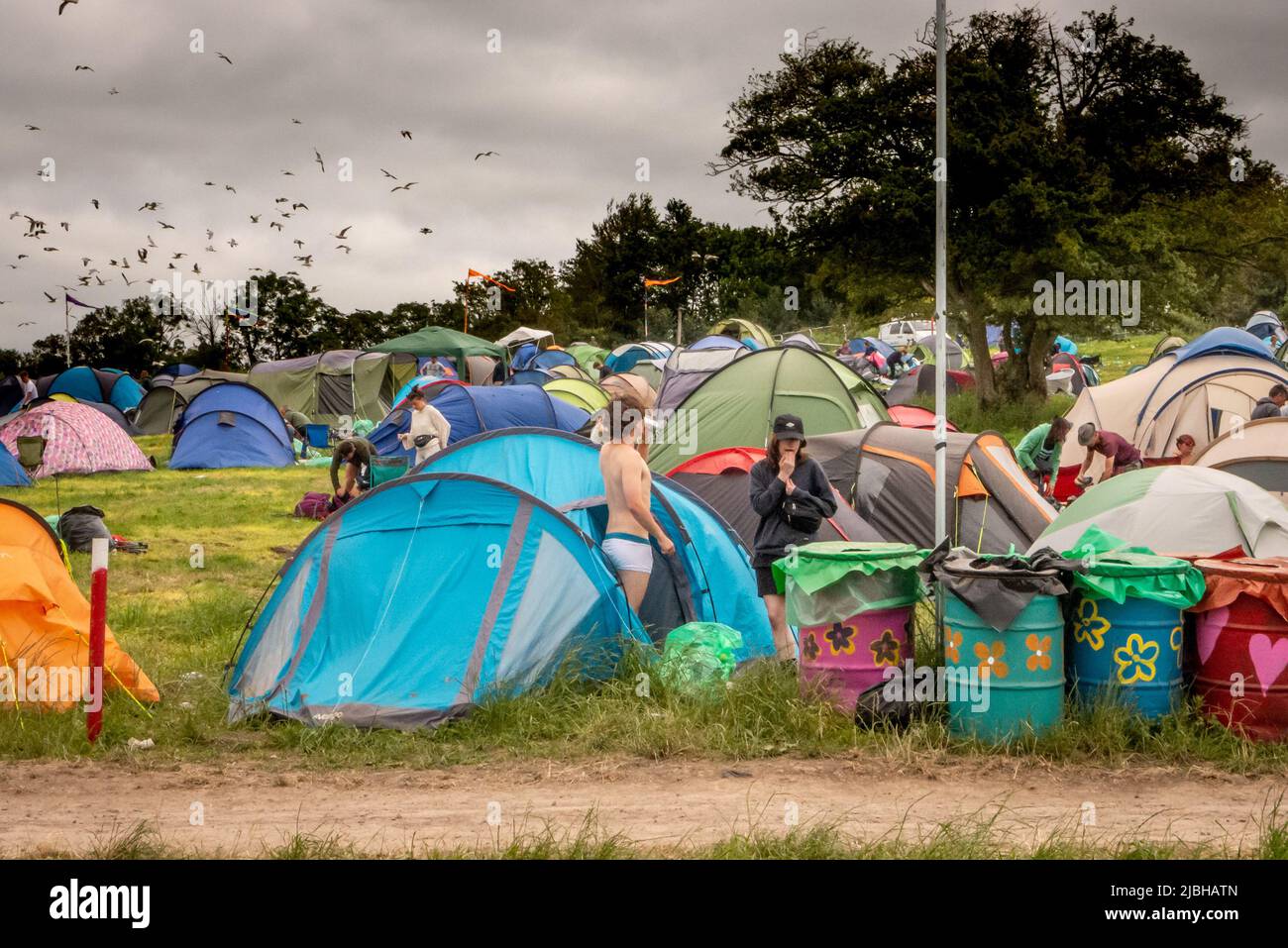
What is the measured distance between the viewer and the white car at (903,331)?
1759 inches

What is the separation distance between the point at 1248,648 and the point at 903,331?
40.8m

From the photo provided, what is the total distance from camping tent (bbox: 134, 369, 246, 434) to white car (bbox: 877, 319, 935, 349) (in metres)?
24.0

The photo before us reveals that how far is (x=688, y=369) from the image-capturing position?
23.0 metres

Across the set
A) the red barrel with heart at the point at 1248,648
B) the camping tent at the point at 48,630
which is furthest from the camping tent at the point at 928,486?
the camping tent at the point at 48,630

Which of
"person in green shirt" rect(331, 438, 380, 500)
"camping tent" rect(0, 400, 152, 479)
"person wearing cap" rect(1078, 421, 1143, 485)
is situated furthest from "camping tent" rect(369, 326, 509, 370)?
"person wearing cap" rect(1078, 421, 1143, 485)

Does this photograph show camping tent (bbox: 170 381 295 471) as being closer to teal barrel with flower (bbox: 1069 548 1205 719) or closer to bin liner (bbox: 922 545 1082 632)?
bin liner (bbox: 922 545 1082 632)

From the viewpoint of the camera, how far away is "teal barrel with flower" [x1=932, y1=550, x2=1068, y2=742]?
5.73 meters

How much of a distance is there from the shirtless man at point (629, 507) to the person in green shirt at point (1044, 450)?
7.09 metres

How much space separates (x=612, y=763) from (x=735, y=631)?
1.67 m

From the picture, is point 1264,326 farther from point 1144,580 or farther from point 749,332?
point 1144,580

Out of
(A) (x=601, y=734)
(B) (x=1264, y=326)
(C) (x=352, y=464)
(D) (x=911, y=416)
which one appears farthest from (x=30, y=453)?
(B) (x=1264, y=326)

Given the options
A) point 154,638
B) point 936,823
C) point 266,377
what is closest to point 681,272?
point 266,377

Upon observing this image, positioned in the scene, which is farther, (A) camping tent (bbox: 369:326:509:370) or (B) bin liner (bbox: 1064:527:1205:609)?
(A) camping tent (bbox: 369:326:509:370)

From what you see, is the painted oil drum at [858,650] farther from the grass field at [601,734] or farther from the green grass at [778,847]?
the green grass at [778,847]
